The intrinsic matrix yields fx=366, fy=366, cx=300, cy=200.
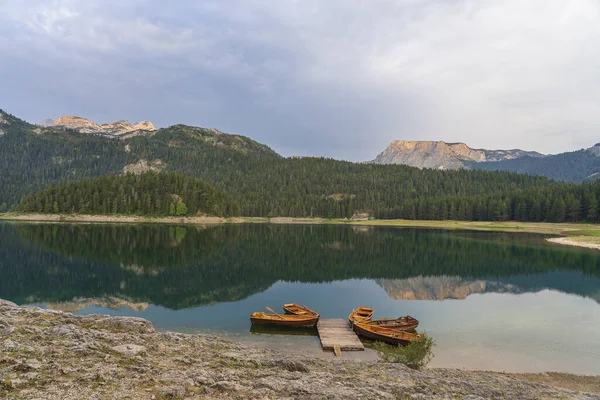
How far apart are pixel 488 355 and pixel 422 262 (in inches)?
1758

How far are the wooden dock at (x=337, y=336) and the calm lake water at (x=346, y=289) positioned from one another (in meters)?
1.25

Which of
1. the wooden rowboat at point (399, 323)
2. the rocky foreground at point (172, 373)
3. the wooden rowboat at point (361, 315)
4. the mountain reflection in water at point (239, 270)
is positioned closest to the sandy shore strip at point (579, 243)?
the mountain reflection in water at point (239, 270)

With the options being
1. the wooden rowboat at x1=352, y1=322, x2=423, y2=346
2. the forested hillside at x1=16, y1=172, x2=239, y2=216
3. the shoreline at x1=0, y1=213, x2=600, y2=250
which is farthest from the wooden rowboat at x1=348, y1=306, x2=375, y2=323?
the forested hillside at x1=16, y1=172, x2=239, y2=216

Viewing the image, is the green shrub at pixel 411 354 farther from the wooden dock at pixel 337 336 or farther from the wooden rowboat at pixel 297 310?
the wooden rowboat at pixel 297 310

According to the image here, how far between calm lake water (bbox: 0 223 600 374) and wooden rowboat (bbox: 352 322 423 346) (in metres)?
2.28

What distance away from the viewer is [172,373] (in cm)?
1382

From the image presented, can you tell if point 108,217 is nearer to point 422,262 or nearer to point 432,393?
point 422,262

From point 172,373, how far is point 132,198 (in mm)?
168875

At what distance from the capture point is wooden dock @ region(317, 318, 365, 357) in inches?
1019

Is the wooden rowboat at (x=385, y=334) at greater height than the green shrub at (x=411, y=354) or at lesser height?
lesser

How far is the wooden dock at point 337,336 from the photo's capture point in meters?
25.9

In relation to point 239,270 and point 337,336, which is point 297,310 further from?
point 239,270

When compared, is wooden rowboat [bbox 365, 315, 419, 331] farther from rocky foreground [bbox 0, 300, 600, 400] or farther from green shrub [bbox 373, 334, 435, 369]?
rocky foreground [bbox 0, 300, 600, 400]

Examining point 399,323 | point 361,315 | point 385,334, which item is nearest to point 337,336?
point 385,334
